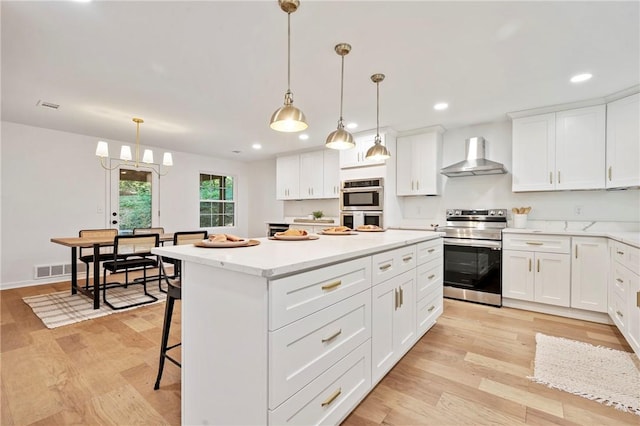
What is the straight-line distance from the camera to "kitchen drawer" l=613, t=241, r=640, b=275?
2.12 m

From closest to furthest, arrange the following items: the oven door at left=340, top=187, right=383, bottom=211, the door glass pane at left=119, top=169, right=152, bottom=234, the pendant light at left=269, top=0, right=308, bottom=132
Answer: the pendant light at left=269, top=0, right=308, bottom=132, the oven door at left=340, top=187, right=383, bottom=211, the door glass pane at left=119, top=169, right=152, bottom=234

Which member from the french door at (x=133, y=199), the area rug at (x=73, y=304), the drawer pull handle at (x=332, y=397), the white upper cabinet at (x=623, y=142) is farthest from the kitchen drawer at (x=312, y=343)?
the french door at (x=133, y=199)

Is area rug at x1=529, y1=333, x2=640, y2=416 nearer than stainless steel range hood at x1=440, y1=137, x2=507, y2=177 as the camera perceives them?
Yes

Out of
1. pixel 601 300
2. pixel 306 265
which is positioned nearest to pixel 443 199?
pixel 601 300

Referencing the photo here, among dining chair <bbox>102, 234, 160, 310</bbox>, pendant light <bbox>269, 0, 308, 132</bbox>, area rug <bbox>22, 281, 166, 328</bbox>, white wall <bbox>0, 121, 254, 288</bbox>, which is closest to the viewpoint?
pendant light <bbox>269, 0, 308, 132</bbox>

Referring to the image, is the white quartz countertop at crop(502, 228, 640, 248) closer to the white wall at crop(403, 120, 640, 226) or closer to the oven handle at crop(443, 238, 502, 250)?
the oven handle at crop(443, 238, 502, 250)

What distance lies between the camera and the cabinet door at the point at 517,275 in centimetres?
331

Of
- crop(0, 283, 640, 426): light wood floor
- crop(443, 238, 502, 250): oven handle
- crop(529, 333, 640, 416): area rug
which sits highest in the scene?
crop(443, 238, 502, 250): oven handle

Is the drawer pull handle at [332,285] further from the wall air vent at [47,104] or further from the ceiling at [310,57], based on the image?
the wall air vent at [47,104]

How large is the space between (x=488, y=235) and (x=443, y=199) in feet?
3.21

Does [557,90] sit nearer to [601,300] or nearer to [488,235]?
[488,235]

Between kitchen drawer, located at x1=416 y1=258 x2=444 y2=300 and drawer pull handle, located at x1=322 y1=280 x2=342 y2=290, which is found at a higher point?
drawer pull handle, located at x1=322 y1=280 x2=342 y2=290

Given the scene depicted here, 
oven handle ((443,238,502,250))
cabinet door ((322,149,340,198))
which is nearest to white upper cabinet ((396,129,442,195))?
oven handle ((443,238,502,250))

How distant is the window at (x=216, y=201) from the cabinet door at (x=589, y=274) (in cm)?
614
